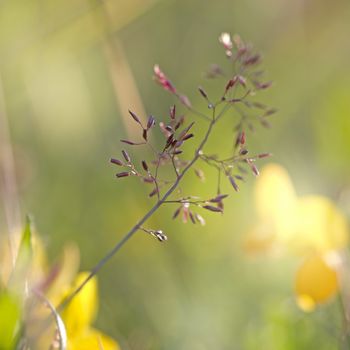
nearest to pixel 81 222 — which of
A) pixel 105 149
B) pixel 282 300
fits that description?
pixel 105 149

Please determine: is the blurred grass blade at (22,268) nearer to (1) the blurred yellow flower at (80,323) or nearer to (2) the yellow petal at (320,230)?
(1) the blurred yellow flower at (80,323)

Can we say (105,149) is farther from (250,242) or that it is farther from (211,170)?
(250,242)

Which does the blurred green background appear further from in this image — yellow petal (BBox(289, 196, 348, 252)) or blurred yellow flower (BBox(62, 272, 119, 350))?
blurred yellow flower (BBox(62, 272, 119, 350))

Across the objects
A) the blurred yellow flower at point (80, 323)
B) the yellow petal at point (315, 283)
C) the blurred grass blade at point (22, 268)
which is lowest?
the blurred yellow flower at point (80, 323)

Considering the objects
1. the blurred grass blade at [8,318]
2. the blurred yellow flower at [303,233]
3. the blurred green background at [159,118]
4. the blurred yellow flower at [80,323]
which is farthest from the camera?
the blurred green background at [159,118]

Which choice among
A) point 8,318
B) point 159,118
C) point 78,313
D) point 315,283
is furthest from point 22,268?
point 159,118

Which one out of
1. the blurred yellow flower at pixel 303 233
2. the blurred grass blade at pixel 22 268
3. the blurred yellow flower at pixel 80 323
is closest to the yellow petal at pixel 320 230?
the blurred yellow flower at pixel 303 233

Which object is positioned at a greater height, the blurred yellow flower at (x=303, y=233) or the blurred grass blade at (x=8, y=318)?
the blurred yellow flower at (x=303, y=233)
